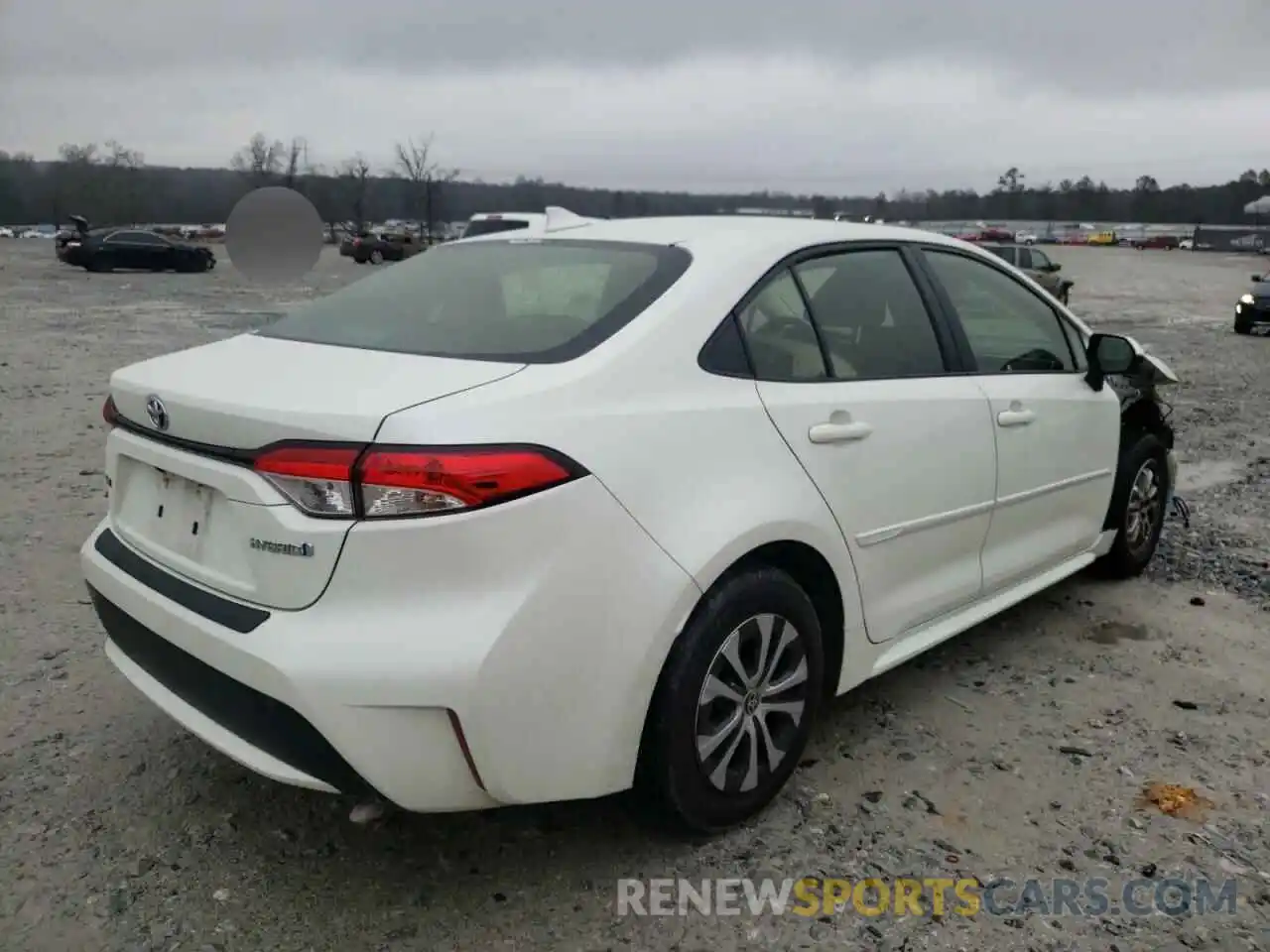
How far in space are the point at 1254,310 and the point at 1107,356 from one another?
17204 millimetres

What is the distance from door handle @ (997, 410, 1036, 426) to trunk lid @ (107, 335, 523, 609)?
1916mm

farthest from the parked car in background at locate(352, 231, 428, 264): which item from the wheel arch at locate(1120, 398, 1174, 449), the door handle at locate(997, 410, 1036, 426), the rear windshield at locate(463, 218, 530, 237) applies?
the door handle at locate(997, 410, 1036, 426)

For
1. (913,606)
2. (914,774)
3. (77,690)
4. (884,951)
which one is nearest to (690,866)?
(884,951)

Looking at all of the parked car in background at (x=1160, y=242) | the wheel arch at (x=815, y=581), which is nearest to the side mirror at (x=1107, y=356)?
the wheel arch at (x=815, y=581)

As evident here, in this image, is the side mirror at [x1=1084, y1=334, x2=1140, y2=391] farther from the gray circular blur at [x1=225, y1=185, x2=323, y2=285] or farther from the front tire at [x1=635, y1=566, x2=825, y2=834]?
the gray circular blur at [x1=225, y1=185, x2=323, y2=285]

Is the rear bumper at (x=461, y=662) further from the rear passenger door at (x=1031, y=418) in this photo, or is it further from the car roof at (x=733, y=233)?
the rear passenger door at (x=1031, y=418)

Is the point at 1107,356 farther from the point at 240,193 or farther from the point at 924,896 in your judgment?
the point at 240,193

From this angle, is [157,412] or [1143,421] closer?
[157,412]

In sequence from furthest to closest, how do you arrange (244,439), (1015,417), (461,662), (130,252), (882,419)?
(130,252) < (1015,417) < (882,419) < (244,439) < (461,662)

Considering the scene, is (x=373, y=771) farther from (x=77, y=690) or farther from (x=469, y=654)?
(x=77, y=690)

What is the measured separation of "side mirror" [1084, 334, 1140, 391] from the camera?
4.16m

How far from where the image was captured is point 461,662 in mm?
2137

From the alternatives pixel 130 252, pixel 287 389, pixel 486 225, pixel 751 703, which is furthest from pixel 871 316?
pixel 130 252

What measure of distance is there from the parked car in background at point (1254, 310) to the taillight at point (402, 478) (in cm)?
1996
